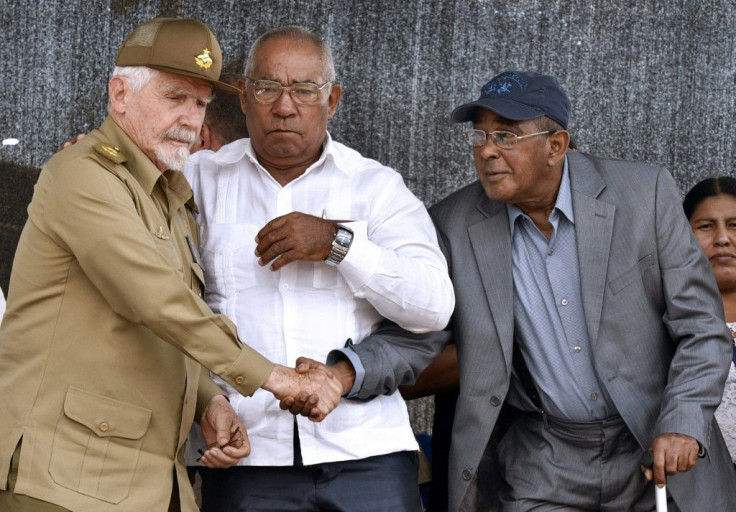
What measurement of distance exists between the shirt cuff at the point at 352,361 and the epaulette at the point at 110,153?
2.74 feet

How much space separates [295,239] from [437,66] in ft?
5.22

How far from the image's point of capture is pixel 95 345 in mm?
2992

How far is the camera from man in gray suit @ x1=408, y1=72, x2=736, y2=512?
368cm

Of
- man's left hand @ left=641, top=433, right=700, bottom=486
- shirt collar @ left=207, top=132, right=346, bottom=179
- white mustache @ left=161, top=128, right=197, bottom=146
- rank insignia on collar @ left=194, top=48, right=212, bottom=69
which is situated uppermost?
rank insignia on collar @ left=194, top=48, right=212, bottom=69

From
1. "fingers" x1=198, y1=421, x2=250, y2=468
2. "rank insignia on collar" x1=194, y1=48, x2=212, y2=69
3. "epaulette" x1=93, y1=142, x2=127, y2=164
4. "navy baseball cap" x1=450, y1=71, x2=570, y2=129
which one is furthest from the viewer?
"navy baseball cap" x1=450, y1=71, x2=570, y2=129

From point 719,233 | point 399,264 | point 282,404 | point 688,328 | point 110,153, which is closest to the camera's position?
point 110,153

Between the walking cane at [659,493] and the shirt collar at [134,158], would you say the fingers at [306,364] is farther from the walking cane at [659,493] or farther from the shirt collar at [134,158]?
the walking cane at [659,493]

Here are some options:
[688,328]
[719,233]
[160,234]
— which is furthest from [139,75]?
[719,233]

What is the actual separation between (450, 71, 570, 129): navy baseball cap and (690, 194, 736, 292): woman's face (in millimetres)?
884

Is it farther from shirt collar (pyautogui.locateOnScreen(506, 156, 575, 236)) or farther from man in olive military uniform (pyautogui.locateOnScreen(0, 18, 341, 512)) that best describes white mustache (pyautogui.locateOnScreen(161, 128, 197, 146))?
shirt collar (pyautogui.locateOnScreen(506, 156, 575, 236))

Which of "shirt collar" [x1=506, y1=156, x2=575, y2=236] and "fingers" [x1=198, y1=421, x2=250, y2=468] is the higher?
"shirt collar" [x1=506, y1=156, x2=575, y2=236]

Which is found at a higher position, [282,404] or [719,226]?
[719,226]

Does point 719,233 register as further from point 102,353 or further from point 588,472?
point 102,353

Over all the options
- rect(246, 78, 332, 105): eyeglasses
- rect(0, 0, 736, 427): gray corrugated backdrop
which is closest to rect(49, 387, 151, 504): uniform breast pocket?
rect(246, 78, 332, 105): eyeglasses
